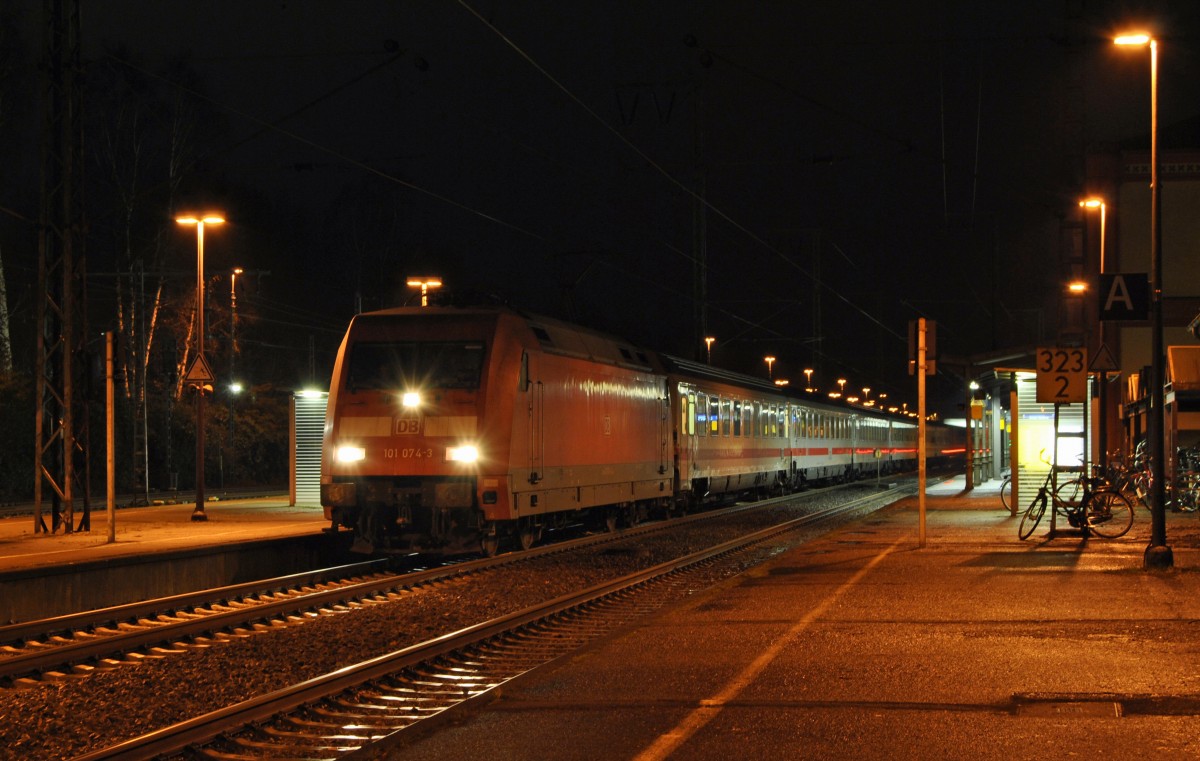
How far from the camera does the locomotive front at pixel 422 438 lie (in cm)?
1748

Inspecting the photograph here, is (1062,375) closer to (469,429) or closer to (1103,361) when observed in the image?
(1103,361)

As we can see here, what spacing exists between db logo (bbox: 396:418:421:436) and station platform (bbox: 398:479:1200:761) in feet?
15.7

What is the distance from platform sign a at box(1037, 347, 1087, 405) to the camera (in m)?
20.7

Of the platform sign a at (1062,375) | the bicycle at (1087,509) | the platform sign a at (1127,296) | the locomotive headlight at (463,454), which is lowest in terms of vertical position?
the bicycle at (1087,509)

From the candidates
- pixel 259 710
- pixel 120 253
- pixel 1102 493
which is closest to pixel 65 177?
pixel 259 710

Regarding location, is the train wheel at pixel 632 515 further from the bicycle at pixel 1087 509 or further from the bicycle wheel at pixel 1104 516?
the bicycle wheel at pixel 1104 516

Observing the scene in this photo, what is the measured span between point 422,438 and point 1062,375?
32.8 ft

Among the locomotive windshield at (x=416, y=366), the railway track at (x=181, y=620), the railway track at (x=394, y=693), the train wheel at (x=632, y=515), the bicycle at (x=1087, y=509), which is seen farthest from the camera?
the train wheel at (x=632, y=515)

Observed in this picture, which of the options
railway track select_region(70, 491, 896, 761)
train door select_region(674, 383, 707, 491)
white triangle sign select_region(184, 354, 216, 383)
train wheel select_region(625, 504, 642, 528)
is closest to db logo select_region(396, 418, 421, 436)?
railway track select_region(70, 491, 896, 761)

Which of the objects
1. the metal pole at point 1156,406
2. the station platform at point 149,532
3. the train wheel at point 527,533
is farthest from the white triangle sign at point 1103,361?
the station platform at point 149,532

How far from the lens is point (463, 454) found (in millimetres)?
17500

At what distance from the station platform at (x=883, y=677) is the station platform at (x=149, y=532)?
746 centimetres

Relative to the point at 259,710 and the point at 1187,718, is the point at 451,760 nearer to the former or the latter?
the point at 259,710

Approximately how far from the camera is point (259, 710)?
8422 millimetres
